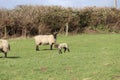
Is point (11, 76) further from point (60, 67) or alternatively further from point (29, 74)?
point (60, 67)

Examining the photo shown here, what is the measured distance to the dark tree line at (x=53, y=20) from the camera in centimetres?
4569

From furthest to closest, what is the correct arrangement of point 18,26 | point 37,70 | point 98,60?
point 18,26 → point 98,60 → point 37,70

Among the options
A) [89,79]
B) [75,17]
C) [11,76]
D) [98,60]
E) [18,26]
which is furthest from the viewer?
[75,17]

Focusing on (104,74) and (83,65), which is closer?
(104,74)

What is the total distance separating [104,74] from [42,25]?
31536mm

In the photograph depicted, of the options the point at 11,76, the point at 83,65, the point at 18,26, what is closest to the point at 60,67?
the point at 83,65

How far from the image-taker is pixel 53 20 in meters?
48.9

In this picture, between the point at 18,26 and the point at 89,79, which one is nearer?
the point at 89,79

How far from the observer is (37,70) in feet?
56.5

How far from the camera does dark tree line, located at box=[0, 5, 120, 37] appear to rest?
45.7 m

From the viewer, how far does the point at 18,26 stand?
46062 millimetres

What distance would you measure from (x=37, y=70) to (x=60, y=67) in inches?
44.2

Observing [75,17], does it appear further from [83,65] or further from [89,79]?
[89,79]

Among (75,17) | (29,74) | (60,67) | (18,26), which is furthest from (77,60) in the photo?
(75,17)
